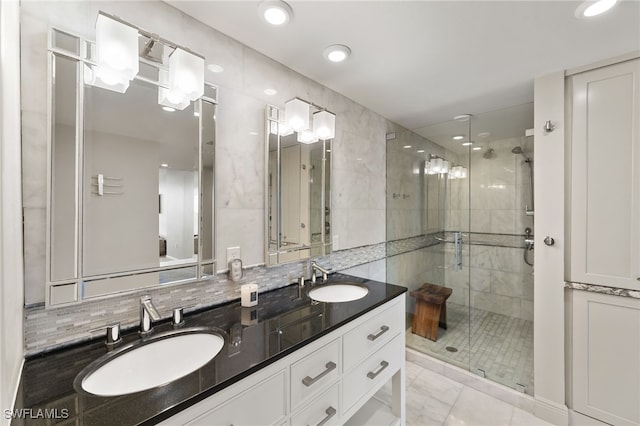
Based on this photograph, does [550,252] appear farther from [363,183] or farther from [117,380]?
[117,380]

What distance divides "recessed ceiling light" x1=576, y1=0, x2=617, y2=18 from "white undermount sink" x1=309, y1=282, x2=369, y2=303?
176cm

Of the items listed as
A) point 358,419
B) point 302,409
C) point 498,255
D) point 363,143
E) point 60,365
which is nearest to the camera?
point 60,365

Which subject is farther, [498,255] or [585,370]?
[498,255]

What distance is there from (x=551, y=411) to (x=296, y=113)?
2619 mm

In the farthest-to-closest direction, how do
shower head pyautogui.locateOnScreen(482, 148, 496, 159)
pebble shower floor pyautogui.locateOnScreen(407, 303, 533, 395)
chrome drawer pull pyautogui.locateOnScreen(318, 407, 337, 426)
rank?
shower head pyautogui.locateOnScreen(482, 148, 496, 159) < pebble shower floor pyautogui.locateOnScreen(407, 303, 533, 395) < chrome drawer pull pyautogui.locateOnScreen(318, 407, 337, 426)

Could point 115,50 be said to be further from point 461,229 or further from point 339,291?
point 461,229

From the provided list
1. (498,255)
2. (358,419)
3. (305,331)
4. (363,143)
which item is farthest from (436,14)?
(498,255)

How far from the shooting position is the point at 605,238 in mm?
1633

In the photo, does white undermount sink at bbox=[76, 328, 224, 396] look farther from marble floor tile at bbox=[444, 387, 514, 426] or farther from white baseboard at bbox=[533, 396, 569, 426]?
white baseboard at bbox=[533, 396, 569, 426]

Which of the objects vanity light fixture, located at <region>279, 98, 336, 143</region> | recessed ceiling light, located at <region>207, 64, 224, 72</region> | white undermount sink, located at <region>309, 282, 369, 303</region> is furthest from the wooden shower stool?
recessed ceiling light, located at <region>207, 64, 224, 72</region>

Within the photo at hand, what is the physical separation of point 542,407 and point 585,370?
0.39m

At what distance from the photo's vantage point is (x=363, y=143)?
2.39 metres

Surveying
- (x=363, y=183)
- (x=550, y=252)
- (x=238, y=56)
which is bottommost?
(x=550, y=252)

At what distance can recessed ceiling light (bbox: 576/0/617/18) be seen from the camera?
3.82 ft
